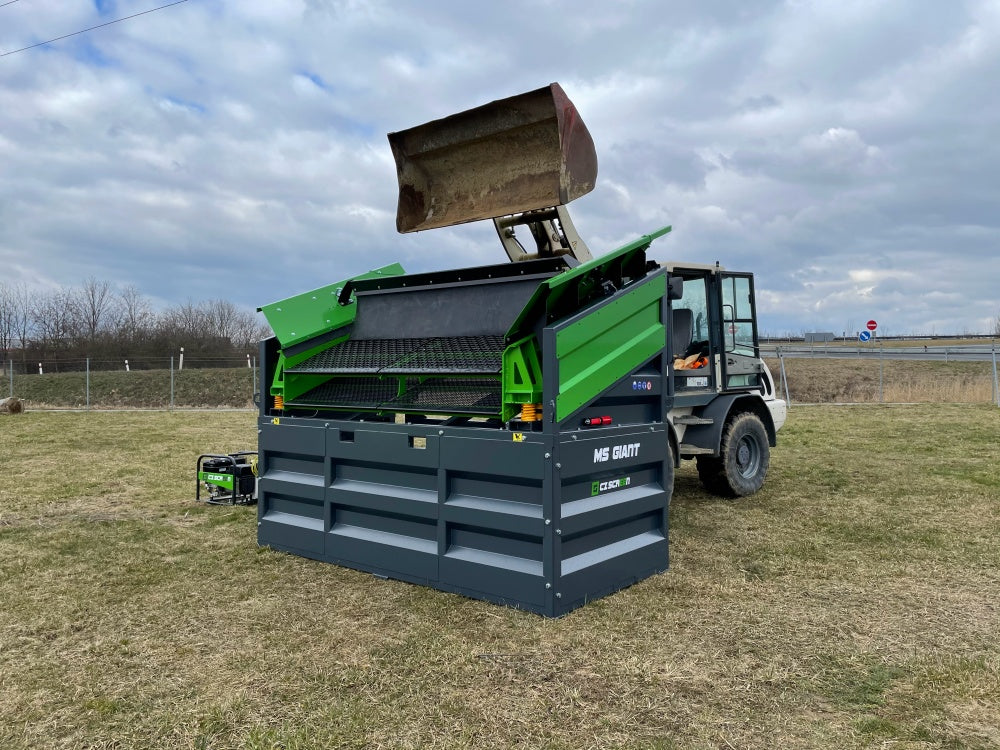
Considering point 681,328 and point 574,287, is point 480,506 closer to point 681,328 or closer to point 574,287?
point 574,287

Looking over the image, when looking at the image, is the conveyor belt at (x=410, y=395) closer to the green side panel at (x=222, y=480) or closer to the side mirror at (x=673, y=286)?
the side mirror at (x=673, y=286)

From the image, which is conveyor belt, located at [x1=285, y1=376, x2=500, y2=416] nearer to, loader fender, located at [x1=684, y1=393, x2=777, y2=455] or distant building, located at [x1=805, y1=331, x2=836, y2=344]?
loader fender, located at [x1=684, y1=393, x2=777, y2=455]

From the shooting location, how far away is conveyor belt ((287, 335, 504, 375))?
4.27 metres

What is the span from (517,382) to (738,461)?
4.29 meters

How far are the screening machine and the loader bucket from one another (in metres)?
0.01

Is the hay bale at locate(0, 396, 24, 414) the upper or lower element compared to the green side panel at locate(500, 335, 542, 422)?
lower

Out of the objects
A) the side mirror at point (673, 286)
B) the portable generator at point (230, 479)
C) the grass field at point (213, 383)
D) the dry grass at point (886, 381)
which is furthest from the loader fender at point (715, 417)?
the grass field at point (213, 383)

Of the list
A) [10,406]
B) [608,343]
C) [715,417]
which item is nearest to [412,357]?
[608,343]

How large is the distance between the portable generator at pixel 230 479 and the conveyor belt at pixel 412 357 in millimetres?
2337

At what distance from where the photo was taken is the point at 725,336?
707 centimetres

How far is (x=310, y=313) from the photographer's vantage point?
16.5ft

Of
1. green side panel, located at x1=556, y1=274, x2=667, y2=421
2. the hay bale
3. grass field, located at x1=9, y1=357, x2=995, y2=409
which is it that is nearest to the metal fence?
grass field, located at x1=9, y1=357, x2=995, y2=409

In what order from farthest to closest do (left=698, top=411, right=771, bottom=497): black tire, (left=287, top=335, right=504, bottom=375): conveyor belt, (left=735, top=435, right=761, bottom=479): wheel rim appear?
(left=735, top=435, right=761, bottom=479): wheel rim, (left=698, top=411, right=771, bottom=497): black tire, (left=287, top=335, right=504, bottom=375): conveyor belt

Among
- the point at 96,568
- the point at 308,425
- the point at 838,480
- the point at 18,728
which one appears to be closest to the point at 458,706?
the point at 18,728
